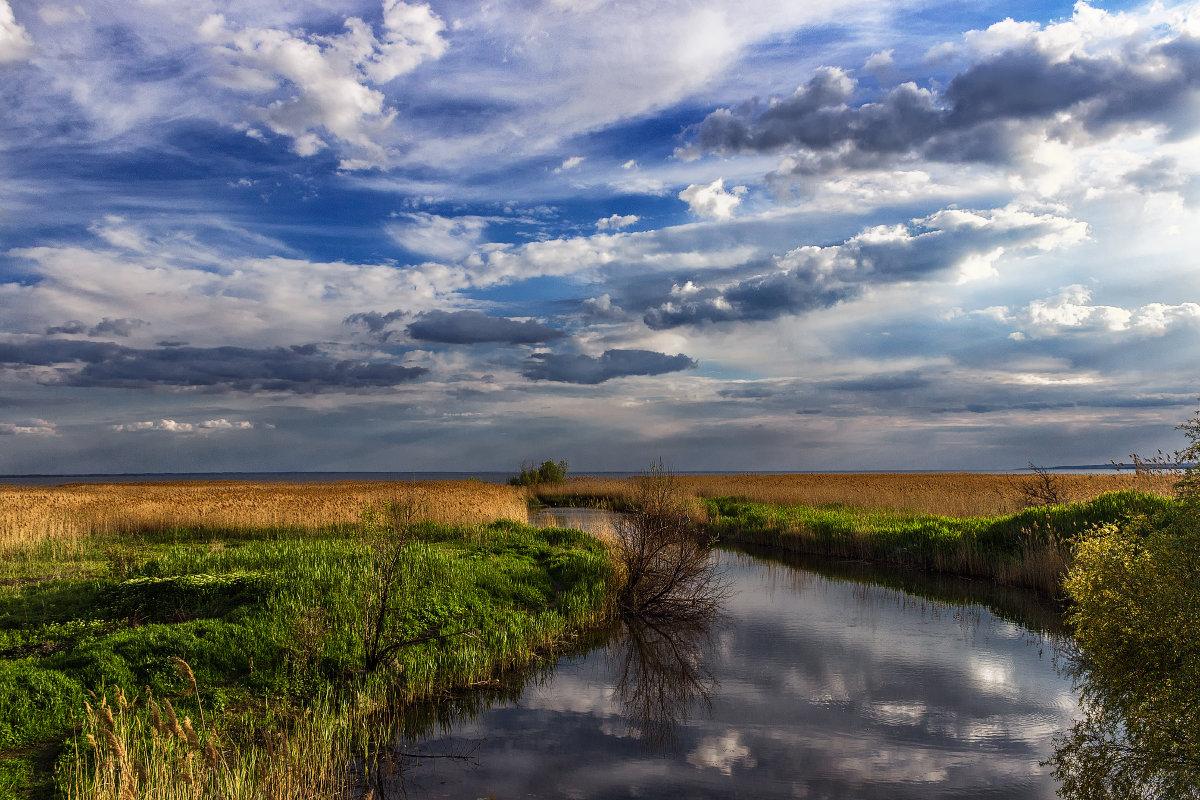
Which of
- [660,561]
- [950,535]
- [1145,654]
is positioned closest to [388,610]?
[660,561]

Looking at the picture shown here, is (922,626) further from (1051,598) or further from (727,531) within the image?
(727,531)

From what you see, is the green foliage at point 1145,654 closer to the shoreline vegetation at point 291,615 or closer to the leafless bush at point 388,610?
the shoreline vegetation at point 291,615

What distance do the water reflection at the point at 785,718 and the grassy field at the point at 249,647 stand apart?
143 centimetres

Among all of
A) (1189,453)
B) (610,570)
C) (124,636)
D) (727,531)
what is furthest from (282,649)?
(727,531)

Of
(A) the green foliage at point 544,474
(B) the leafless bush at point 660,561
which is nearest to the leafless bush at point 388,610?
(B) the leafless bush at point 660,561

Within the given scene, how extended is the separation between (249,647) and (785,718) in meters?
8.59

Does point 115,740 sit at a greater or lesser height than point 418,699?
greater

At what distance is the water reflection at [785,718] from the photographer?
889 cm

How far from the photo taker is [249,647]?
11164 millimetres

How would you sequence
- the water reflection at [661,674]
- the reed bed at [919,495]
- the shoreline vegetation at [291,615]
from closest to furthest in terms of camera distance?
the shoreline vegetation at [291,615] → the water reflection at [661,674] → the reed bed at [919,495]

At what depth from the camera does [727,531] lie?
113 ft

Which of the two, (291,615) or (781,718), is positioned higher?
(291,615)

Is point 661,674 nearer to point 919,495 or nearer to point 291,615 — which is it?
point 291,615

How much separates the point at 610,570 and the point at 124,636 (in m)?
11.0
